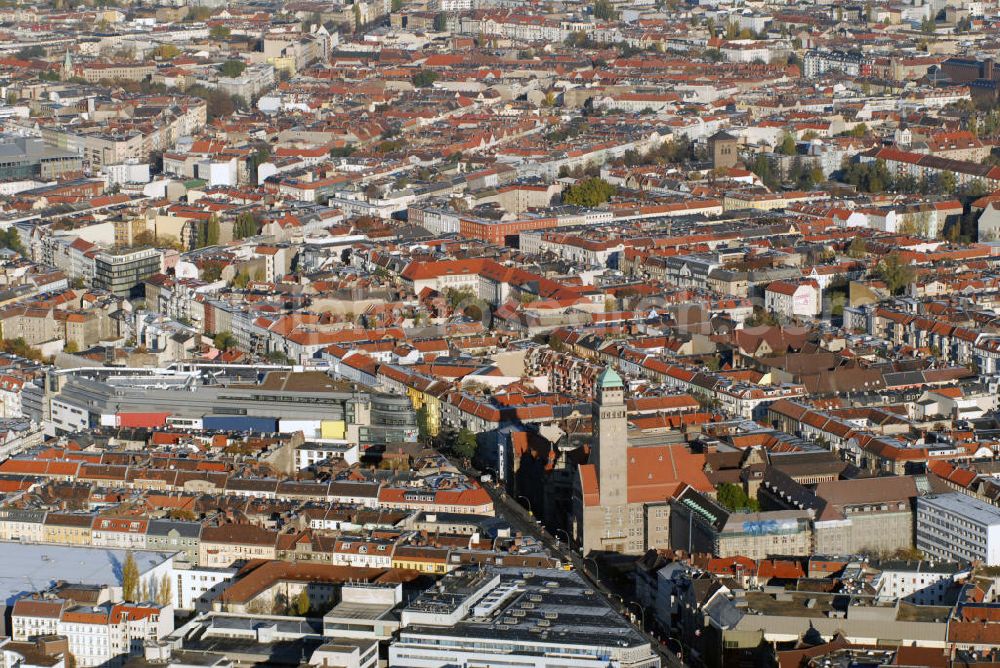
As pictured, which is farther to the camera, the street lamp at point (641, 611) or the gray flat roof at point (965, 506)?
the gray flat roof at point (965, 506)

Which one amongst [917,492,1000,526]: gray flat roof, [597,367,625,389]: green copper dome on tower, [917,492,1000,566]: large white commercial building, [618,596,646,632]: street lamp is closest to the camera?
[618,596,646,632]: street lamp

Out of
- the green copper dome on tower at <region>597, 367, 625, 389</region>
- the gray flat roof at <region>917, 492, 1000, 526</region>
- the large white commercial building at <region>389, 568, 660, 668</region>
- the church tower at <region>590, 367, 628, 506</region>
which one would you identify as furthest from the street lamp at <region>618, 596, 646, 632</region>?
the gray flat roof at <region>917, 492, 1000, 526</region>

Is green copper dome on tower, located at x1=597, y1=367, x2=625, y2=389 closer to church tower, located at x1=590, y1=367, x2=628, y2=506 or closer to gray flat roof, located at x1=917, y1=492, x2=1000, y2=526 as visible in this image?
church tower, located at x1=590, y1=367, x2=628, y2=506

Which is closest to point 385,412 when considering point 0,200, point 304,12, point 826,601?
point 826,601

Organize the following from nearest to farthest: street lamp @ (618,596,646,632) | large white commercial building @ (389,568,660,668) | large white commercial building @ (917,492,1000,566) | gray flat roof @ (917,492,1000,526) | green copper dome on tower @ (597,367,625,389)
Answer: large white commercial building @ (389,568,660,668), street lamp @ (618,596,646,632), large white commercial building @ (917,492,1000,566), gray flat roof @ (917,492,1000,526), green copper dome on tower @ (597,367,625,389)

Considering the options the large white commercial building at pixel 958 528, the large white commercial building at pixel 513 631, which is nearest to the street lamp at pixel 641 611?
the large white commercial building at pixel 513 631

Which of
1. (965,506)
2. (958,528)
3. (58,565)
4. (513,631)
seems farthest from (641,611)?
(58,565)

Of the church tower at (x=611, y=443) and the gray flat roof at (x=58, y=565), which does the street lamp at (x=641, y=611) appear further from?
the gray flat roof at (x=58, y=565)
